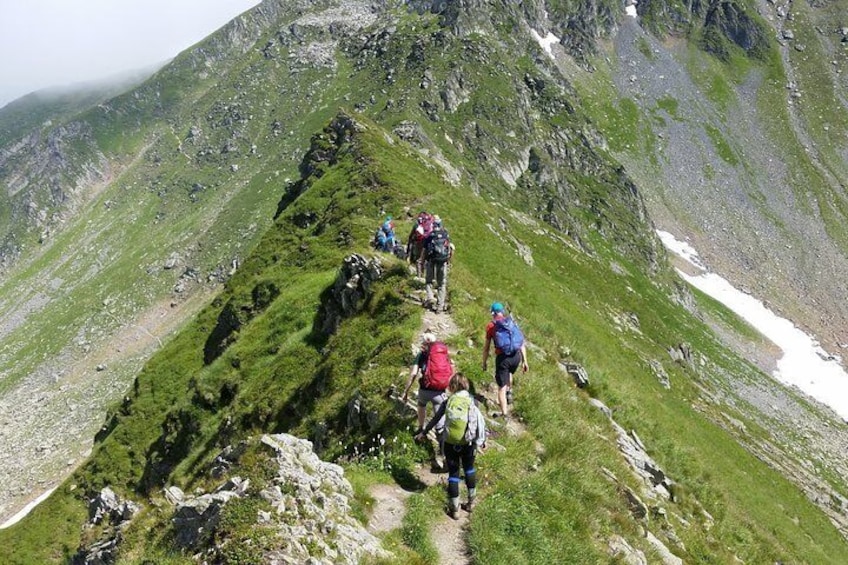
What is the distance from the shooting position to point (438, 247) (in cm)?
2156

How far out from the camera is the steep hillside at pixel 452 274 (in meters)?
16.4

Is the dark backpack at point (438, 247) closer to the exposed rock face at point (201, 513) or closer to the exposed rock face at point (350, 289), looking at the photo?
the exposed rock face at point (350, 289)

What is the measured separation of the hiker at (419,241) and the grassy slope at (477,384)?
95 cm

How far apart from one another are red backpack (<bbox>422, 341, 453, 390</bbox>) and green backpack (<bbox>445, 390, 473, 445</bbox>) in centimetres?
167

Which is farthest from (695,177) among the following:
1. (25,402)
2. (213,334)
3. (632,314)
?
(25,402)

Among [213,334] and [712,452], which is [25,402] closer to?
[213,334]

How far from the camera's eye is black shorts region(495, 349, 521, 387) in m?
15.1

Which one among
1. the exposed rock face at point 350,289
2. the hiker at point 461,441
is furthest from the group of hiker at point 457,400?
Result: the exposed rock face at point 350,289

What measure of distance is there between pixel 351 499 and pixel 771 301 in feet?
446

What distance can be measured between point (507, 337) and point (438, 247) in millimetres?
7183

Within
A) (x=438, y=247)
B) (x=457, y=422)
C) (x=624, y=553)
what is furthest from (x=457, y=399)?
(x=438, y=247)

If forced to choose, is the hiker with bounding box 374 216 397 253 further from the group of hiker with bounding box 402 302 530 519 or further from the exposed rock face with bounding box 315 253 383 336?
the group of hiker with bounding box 402 302 530 519

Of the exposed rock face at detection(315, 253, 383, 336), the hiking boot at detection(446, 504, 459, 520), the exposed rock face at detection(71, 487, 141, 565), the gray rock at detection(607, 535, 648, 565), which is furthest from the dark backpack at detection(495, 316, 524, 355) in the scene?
the exposed rock face at detection(315, 253, 383, 336)

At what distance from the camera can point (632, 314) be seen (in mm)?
61719
